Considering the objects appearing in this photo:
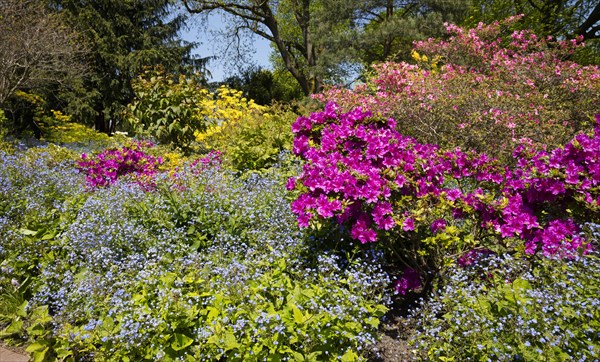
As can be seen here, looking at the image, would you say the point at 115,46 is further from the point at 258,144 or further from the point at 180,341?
the point at 180,341

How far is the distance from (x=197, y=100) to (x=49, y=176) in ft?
11.5

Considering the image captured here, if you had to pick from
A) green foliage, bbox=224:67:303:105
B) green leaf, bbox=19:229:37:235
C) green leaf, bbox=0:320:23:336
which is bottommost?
green leaf, bbox=0:320:23:336

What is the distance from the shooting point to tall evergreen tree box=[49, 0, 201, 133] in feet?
46.3

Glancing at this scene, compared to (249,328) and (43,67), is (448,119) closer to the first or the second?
(249,328)

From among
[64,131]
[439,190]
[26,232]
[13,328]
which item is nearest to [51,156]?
[26,232]

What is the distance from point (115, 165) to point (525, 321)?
4.82 m

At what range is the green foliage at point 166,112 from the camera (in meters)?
7.25

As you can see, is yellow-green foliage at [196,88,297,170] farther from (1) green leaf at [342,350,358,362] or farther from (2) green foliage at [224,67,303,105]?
(2) green foliage at [224,67,303,105]

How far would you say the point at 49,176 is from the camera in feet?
14.6

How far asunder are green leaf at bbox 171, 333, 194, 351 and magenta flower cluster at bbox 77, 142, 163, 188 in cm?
307

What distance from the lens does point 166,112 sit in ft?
23.8

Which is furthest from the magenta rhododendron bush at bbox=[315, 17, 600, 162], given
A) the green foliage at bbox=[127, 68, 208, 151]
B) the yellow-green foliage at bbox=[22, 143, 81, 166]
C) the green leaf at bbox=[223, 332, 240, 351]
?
the yellow-green foliage at bbox=[22, 143, 81, 166]

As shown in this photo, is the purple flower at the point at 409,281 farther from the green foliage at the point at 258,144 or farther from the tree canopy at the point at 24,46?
the tree canopy at the point at 24,46

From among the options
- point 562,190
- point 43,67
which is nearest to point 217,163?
point 562,190
